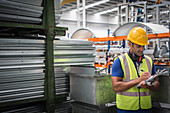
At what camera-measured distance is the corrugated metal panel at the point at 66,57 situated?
10.3 feet

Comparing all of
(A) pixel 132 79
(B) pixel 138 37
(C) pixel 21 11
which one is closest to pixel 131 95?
(A) pixel 132 79

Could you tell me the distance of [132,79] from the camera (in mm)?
Answer: 2453

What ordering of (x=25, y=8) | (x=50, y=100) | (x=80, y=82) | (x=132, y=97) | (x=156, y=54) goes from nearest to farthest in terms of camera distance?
(x=132, y=97)
(x=25, y=8)
(x=50, y=100)
(x=80, y=82)
(x=156, y=54)

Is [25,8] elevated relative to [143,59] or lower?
elevated

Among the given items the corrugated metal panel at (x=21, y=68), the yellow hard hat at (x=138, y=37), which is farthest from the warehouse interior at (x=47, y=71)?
the yellow hard hat at (x=138, y=37)

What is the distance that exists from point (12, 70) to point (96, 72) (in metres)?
1.22

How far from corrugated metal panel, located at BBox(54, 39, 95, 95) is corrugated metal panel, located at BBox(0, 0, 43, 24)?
0.57m

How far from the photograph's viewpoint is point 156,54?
7766 millimetres

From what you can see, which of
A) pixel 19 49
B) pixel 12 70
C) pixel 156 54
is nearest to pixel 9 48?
pixel 19 49

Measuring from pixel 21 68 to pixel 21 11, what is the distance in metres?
0.79

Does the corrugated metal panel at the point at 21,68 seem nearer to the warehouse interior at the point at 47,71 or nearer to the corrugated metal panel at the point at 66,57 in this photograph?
the warehouse interior at the point at 47,71

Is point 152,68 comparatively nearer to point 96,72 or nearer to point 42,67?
point 96,72

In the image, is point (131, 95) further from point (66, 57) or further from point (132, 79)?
point (66, 57)

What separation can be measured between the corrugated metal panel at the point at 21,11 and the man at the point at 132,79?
1312 mm
